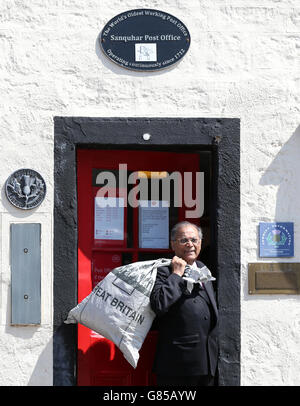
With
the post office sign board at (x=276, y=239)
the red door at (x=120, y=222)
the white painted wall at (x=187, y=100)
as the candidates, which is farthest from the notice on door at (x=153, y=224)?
the post office sign board at (x=276, y=239)

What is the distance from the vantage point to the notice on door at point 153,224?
5785mm

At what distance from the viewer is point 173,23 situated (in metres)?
5.60

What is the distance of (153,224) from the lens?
579cm

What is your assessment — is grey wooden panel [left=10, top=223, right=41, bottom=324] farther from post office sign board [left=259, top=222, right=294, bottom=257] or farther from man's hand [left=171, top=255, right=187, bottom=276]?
post office sign board [left=259, top=222, right=294, bottom=257]

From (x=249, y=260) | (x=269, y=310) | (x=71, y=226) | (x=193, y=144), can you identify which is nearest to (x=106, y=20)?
(x=193, y=144)

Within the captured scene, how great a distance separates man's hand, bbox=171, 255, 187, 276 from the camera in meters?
5.18

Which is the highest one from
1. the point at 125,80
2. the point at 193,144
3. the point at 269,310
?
the point at 125,80

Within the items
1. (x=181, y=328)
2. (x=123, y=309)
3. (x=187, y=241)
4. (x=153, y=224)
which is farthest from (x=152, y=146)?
(x=181, y=328)

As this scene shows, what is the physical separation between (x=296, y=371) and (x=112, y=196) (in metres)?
1.88

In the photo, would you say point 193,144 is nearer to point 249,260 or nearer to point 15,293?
point 249,260

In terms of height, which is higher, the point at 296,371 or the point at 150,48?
the point at 150,48

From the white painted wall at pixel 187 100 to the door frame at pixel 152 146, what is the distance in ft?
0.20

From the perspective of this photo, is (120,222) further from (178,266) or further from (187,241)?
(178,266)

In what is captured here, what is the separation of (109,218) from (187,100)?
3.49ft
